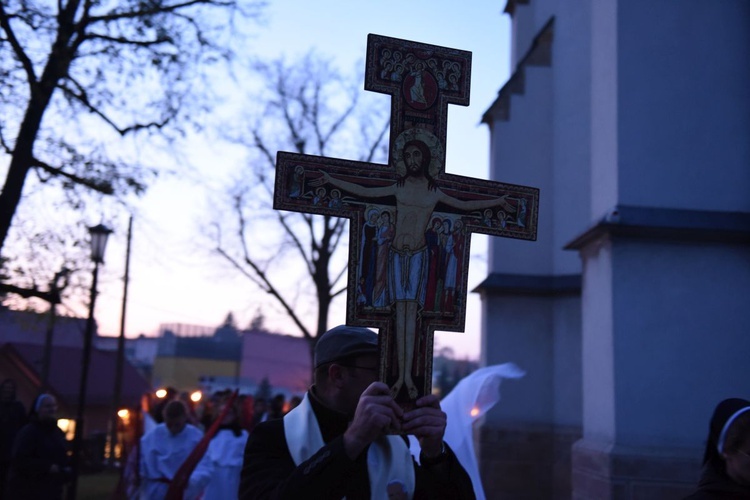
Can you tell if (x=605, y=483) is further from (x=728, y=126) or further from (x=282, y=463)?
(x=282, y=463)

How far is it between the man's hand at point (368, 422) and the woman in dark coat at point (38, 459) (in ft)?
23.7

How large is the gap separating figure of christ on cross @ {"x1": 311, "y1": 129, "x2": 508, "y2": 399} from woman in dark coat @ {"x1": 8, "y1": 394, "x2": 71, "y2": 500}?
690 centimetres

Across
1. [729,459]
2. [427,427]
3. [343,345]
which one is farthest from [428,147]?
[729,459]

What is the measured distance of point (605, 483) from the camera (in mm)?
Answer: 6922

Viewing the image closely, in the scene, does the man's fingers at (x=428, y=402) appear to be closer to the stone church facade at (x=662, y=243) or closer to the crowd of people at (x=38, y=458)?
the stone church facade at (x=662, y=243)

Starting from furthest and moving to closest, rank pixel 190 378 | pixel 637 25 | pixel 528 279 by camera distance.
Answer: pixel 190 378, pixel 528 279, pixel 637 25

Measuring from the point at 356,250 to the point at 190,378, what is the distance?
6370cm

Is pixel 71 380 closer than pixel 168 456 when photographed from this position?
No

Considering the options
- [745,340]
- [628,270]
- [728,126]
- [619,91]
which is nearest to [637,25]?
[619,91]

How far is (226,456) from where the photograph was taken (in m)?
9.48

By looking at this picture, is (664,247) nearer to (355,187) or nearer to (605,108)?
(605,108)

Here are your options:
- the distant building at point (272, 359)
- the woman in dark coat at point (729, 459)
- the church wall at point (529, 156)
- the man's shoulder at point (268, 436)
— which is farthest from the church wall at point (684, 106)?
the distant building at point (272, 359)

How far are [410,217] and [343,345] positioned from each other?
58 cm

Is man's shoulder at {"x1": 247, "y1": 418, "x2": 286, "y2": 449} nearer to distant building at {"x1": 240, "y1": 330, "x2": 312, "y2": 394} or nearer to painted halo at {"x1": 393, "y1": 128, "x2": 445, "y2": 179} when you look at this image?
painted halo at {"x1": 393, "y1": 128, "x2": 445, "y2": 179}
